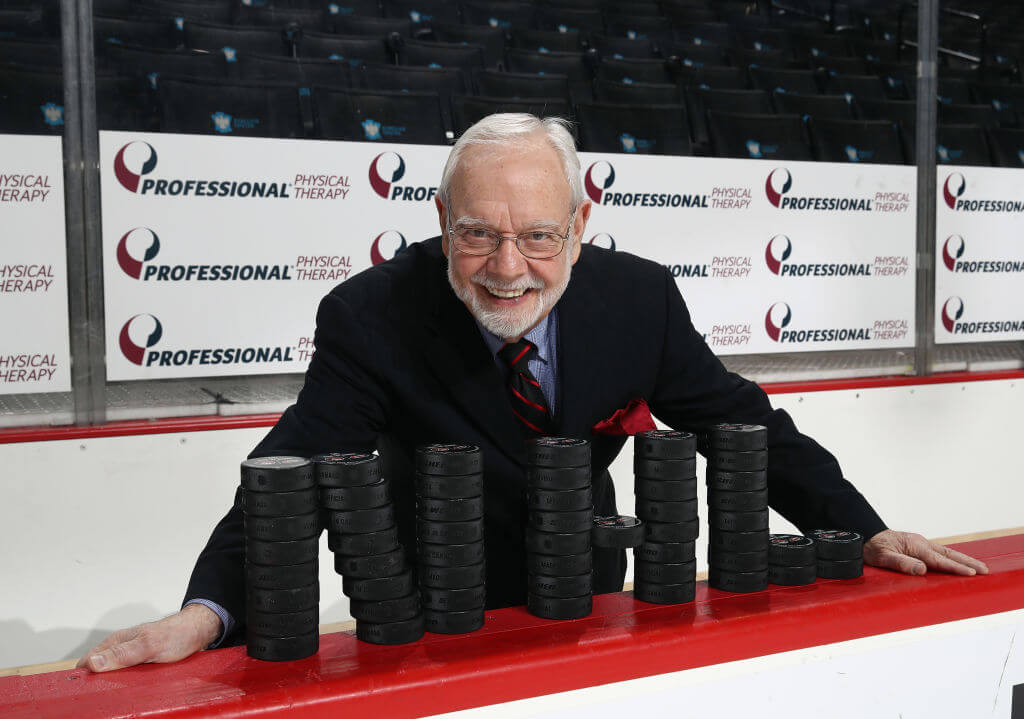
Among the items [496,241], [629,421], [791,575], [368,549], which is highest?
[496,241]

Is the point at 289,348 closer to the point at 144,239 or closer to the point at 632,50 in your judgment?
the point at 144,239

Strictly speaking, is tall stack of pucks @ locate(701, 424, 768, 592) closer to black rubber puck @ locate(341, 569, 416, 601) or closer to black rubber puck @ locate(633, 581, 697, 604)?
black rubber puck @ locate(633, 581, 697, 604)

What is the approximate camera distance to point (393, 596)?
43.8 inches

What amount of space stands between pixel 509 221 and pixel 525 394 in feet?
0.98

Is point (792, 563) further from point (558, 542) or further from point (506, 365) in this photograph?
point (506, 365)

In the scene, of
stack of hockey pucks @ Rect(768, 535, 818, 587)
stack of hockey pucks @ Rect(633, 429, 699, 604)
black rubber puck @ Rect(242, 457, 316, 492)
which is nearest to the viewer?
black rubber puck @ Rect(242, 457, 316, 492)

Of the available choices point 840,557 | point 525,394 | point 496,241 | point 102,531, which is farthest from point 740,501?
point 102,531

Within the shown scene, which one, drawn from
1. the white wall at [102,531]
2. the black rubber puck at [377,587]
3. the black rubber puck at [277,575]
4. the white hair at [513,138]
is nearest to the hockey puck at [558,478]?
the black rubber puck at [377,587]

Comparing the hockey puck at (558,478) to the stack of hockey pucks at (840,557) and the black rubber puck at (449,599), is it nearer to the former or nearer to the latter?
the black rubber puck at (449,599)

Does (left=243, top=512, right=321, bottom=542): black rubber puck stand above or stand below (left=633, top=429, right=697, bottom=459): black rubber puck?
below

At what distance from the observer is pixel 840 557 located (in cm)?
138

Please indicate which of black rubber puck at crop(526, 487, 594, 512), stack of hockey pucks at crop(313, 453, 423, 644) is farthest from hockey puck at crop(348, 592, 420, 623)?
black rubber puck at crop(526, 487, 594, 512)

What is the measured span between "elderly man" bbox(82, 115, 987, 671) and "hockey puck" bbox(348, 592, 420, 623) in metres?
0.18

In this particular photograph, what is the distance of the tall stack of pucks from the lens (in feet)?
4.20
